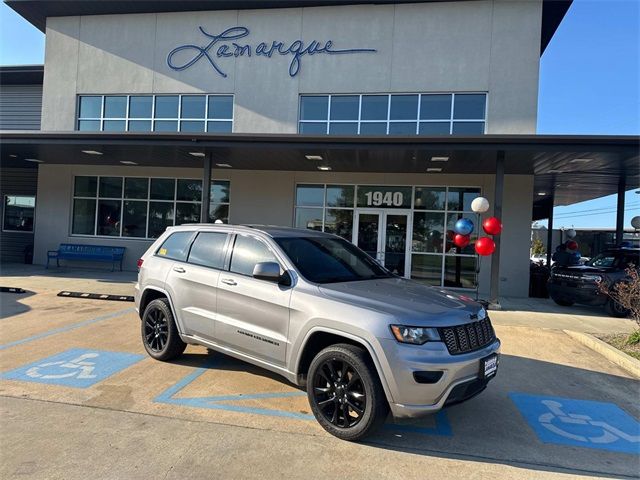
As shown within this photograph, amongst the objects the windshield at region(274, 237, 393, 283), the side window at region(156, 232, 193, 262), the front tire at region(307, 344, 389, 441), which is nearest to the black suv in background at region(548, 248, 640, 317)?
the windshield at region(274, 237, 393, 283)

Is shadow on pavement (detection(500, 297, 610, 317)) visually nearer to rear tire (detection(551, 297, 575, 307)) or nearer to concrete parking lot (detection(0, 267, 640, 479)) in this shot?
rear tire (detection(551, 297, 575, 307))

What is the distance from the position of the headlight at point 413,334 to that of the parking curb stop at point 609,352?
4157 millimetres

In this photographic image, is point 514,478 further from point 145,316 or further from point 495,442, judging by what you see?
point 145,316

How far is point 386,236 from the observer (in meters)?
14.5

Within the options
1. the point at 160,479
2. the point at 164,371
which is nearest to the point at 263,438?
the point at 160,479

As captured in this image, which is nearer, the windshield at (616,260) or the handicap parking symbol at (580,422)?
the handicap parking symbol at (580,422)

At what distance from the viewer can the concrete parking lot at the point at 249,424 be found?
10.9ft

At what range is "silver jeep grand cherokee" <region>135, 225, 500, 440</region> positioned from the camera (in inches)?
138

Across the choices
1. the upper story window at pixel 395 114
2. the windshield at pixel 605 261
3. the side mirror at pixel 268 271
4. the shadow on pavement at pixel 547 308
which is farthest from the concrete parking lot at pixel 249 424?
the upper story window at pixel 395 114

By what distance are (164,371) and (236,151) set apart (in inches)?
309

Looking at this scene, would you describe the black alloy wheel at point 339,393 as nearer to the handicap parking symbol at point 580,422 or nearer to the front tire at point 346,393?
the front tire at point 346,393

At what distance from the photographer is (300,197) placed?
15.2 meters

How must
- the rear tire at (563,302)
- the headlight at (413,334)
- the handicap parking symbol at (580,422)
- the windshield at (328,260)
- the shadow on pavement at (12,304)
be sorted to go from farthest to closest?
the rear tire at (563,302) < the shadow on pavement at (12,304) < the windshield at (328,260) < the handicap parking symbol at (580,422) < the headlight at (413,334)

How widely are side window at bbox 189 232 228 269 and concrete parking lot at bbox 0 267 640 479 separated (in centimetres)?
133
